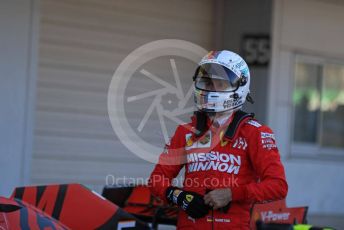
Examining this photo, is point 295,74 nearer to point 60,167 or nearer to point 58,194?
point 60,167

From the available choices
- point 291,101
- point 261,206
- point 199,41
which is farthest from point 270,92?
point 261,206

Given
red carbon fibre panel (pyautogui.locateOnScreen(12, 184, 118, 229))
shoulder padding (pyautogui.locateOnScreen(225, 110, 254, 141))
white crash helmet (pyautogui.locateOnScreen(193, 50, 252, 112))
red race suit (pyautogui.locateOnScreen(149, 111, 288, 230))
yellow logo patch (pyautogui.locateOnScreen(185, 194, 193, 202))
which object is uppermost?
white crash helmet (pyautogui.locateOnScreen(193, 50, 252, 112))

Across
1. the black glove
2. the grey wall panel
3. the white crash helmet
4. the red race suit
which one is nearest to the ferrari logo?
the red race suit

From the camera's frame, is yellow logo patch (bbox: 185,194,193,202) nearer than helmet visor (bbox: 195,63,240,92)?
Yes

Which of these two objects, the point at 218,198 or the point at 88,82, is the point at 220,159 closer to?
the point at 218,198

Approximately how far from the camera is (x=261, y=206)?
4863 millimetres

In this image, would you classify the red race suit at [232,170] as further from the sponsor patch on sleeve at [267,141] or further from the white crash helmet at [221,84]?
the white crash helmet at [221,84]

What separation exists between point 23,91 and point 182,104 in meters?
1.67

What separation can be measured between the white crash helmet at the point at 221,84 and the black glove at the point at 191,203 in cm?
50

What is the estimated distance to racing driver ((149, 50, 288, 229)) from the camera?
358cm

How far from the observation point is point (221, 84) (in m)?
3.85

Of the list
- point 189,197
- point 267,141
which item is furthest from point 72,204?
point 267,141

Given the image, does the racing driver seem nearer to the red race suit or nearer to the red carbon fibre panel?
the red race suit

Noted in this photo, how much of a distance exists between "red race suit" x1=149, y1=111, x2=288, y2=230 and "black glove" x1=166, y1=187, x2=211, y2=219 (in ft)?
0.19
